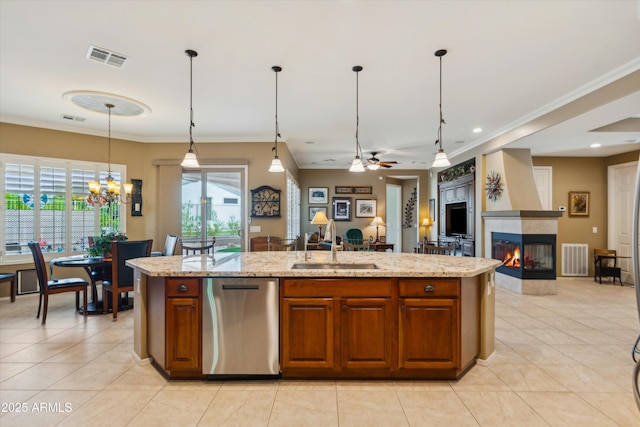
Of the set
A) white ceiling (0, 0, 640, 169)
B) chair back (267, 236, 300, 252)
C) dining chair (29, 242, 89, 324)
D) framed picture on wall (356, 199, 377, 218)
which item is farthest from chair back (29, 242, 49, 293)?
framed picture on wall (356, 199, 377, 218)

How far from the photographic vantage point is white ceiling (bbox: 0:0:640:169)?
2426 mm

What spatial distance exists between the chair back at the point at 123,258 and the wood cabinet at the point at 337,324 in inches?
103

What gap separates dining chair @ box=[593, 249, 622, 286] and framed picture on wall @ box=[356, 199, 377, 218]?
16.9 ft

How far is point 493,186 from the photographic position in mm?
5953

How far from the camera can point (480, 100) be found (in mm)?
4191

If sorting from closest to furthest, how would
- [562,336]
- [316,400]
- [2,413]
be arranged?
[2,413] → [316,400] → [562,336]

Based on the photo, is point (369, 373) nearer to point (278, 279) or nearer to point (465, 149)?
point (278, 279)

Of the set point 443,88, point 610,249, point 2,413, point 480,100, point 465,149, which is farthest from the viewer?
point 465,149

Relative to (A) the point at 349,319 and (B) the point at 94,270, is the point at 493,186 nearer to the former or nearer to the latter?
(A) the point at 349,319

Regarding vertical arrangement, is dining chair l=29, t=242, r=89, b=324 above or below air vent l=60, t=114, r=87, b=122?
below

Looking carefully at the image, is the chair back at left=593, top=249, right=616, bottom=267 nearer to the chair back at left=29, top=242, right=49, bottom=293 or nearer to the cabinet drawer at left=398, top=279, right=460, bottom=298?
the cabinet drawer at left=398, top=279, right=460, bottom=298

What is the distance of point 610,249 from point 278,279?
7.54m

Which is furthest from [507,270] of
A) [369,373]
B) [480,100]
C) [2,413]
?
[2,413]

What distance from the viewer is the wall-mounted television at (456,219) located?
7188 millimetres
